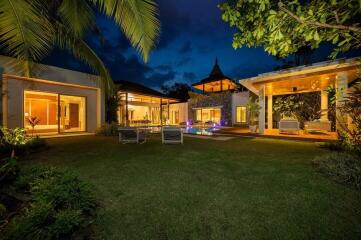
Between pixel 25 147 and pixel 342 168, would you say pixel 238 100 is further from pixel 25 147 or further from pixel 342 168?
pixel 25 147

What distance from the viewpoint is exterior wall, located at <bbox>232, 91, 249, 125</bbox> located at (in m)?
20.2

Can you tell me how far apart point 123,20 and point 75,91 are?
1182 cm

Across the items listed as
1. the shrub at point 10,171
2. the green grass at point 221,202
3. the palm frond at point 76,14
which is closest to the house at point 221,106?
the green grass at point 221,202

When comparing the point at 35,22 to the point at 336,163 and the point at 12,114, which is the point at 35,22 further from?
the point at 12,114

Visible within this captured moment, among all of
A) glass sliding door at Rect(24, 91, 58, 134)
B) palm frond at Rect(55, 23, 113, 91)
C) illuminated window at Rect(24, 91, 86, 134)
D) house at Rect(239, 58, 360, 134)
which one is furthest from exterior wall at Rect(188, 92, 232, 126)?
palm frond at Rect(55, 23, 113, 91)

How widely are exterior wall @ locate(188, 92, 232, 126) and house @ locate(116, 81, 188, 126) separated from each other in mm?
1890

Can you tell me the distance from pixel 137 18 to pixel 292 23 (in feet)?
7.70

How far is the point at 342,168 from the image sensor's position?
3.95 m

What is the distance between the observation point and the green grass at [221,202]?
85.2 inches

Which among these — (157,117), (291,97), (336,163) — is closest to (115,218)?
(336,163)

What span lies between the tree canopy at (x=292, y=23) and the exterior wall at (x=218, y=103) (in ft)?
62.9

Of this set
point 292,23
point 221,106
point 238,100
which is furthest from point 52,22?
point 221,106

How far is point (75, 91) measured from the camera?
12.5 meters

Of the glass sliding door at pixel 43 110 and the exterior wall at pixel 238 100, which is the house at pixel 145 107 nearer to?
the glass sliding door at pixel 43 110
